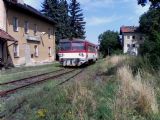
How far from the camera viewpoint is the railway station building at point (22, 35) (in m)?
35.0

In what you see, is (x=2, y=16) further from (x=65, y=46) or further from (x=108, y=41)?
(x=108, y=41)

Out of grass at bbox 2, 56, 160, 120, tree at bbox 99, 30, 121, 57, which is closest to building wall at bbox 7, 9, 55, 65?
grass at bbox 2, 56, 160, 120

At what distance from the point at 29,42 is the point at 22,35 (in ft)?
8.27

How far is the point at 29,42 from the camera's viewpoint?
42344 millimetres

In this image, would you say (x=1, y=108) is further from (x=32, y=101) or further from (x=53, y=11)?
(x=53, y=11)

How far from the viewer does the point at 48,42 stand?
171ft

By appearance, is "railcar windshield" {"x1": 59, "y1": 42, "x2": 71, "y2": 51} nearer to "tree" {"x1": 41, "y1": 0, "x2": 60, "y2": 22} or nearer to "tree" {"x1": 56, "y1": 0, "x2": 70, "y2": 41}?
"tree" {"x1": 41, "y1": 0, "x2": 60, "y2": 22}

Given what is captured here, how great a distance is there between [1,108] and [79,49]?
2489 centimetres

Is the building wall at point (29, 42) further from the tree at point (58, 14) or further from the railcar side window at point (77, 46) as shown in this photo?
the tree at point (58, 14)

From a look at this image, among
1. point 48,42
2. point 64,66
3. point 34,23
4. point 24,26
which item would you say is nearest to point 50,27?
point 48,42

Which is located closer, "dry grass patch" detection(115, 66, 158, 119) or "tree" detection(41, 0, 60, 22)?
"dry grass patch" detection(115, 66, 158, 119)

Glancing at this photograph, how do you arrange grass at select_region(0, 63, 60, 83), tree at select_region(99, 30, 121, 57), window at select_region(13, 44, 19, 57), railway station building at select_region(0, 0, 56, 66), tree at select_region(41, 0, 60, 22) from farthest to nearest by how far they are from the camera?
tree at select_region(99, 30, 121, 57) → tree at select_region(41, 0, 60, 22) → window at select_region(13, 44, 19, 57) → railway station building at select_region(0, 0, 56, 66) → grass at select_region(0, 63, 60, 83)

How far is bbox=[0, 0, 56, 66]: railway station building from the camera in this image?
1377 inches

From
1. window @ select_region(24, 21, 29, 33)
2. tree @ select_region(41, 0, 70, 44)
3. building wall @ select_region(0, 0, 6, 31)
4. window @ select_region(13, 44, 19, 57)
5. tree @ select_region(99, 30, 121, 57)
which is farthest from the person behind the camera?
tree @ select_region(99, 30, 121, 57)
